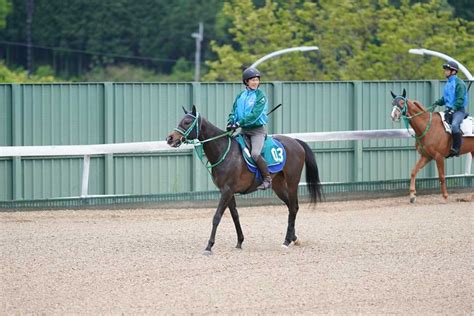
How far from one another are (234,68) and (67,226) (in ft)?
96.0

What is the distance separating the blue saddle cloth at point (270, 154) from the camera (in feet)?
51.6

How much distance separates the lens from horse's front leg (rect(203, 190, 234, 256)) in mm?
15062

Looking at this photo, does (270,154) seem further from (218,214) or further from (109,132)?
(109,132)

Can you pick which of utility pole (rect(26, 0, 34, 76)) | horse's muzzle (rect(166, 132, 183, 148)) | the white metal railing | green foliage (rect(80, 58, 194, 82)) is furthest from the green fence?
utility pole (rect(26, 0, 34, 76))

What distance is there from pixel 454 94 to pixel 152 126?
593 cm

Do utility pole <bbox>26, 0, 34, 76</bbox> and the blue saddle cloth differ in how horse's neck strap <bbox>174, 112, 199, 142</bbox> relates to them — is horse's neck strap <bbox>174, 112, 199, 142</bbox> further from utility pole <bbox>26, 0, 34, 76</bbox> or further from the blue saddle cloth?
utility pole <bbox>26, 0, 34, 76</bbox>

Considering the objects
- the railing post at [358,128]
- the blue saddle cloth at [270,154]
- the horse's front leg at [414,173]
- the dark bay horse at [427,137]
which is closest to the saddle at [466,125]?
the dark bay horse at [427,137]

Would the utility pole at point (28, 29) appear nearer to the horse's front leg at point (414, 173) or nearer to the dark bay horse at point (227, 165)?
the horse's front leg at point (414, 173)

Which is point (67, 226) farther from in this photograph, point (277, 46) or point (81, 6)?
point (81, 6)

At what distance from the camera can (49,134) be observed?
20688mm

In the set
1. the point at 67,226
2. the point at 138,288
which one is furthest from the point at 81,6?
the point at 138,288

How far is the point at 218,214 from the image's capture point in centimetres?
1521

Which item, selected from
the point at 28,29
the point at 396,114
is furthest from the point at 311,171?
the point at 28,29

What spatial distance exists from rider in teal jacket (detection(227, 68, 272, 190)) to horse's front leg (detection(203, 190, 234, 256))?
650 millimetres
